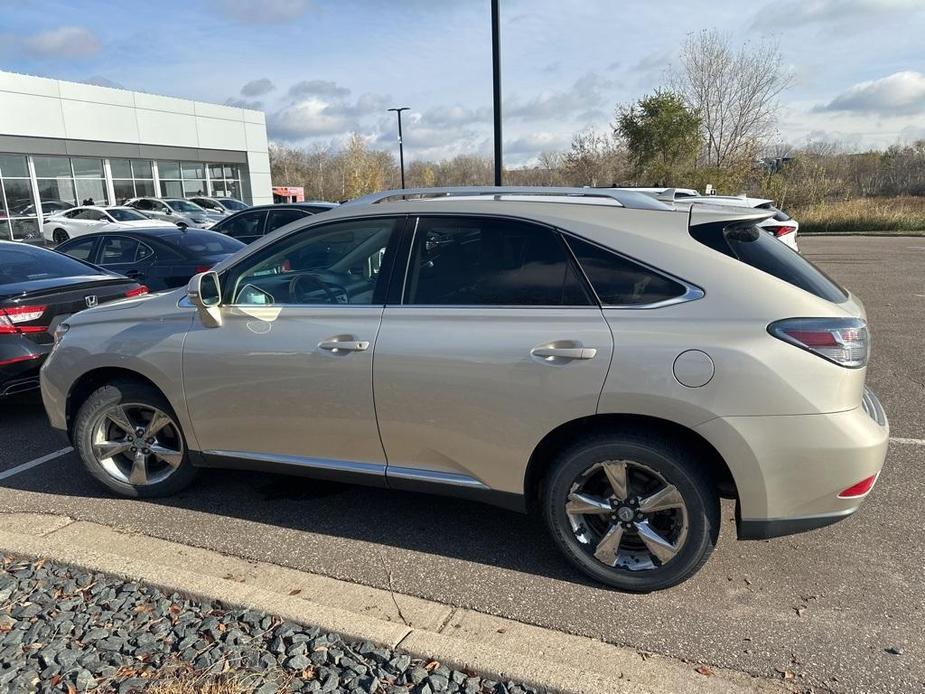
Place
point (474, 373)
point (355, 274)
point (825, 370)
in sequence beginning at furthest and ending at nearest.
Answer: point (355, 274), point (474, 373), point (825, 370)

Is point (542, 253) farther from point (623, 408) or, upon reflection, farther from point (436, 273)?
point (623, 408)

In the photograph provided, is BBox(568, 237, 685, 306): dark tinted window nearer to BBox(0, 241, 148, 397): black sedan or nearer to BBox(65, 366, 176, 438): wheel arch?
BBox(65, 366, 176, 438): wheel arch

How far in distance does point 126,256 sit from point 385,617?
7.39 metres

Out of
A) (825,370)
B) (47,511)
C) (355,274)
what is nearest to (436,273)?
(355,274)

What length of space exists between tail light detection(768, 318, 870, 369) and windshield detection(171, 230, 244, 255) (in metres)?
7.61

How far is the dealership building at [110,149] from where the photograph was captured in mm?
25578

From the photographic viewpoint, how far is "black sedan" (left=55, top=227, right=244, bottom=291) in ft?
27.5

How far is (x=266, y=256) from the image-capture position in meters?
3.68

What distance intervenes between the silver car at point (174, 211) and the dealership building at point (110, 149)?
3.53 m

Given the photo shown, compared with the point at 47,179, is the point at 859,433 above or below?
below

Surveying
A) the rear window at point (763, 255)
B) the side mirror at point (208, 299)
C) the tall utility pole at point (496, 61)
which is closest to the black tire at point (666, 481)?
the rear window at point (763, 255)

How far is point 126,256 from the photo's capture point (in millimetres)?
8609

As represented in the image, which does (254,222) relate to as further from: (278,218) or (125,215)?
(125,215)

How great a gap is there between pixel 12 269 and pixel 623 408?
5.68 meters
